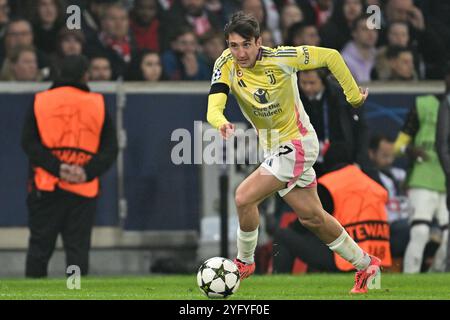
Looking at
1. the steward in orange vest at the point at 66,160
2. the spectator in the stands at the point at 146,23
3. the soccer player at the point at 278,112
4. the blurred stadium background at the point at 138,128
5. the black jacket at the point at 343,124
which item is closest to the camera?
the soccer player at the point at 278,112

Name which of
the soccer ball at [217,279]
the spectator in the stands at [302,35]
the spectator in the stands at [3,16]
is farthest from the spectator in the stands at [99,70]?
the soccer ball at [217,279]

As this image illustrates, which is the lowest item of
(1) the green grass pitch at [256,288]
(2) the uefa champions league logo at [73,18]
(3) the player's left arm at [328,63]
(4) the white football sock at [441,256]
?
(4) the white football sock at [441,256]

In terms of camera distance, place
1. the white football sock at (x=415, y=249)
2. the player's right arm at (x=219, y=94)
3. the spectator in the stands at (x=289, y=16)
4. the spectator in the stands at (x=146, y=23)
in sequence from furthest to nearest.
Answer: the spectator in the stands at (x=289, y=16) < the spectator in the stands at (x=146, y=23) < the white football sock at (x=415, y=249) < the player's right arm at (x=219, y=94)

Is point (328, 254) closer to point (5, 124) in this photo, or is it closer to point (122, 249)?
point (122, 249)

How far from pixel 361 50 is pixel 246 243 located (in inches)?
280

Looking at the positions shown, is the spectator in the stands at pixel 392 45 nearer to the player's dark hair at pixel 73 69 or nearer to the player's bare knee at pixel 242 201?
the player's dark hair at pixel 73 69

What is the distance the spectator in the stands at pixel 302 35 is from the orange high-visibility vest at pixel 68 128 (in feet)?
13.1

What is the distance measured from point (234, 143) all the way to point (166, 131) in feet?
3.08

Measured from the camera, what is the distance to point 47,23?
59.0ft

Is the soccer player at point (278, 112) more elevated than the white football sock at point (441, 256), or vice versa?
the soccer player at point (278, 112)

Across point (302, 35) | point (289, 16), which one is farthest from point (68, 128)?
point (289, 16)

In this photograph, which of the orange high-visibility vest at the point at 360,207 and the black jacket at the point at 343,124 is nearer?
the orange high-visibility vest at the point at 360,207

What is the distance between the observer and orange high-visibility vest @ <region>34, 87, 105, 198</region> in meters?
14.4

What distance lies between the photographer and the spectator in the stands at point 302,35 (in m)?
17.9
